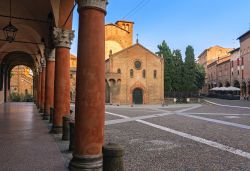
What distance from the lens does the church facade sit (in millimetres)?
41375

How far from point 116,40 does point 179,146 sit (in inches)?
1841

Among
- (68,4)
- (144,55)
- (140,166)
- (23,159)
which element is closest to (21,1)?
(68,4)

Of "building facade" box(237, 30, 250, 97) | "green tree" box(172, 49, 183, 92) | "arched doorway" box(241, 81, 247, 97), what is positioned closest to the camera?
"green tree" box(172, 49, 183, 92)

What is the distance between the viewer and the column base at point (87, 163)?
4.65 meters

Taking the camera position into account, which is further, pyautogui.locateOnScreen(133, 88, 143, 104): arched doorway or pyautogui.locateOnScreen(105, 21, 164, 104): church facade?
pyautogui.locateOnScreen(133, 88, 143, 104): arched doorway

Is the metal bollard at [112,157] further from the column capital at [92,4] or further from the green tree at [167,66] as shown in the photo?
the green tree at [167,66]

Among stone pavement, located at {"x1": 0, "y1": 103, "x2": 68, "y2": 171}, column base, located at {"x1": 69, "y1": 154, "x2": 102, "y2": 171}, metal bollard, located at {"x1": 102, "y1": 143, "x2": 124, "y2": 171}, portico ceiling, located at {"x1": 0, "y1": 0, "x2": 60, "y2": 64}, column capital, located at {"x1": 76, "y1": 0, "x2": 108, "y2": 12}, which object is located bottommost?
stone pavement, located at {"x1": 0, "y1": 103, "x2": 68, "y2": 171}

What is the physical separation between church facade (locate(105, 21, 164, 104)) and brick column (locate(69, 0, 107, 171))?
117ft

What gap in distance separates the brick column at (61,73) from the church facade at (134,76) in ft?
103

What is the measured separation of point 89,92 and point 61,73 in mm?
4366

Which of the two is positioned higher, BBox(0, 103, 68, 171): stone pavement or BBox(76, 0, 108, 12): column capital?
BBox(76, 0, 108, 12): column capital

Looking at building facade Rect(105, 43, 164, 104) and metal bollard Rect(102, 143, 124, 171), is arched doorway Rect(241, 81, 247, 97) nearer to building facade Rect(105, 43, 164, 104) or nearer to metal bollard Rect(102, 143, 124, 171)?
building facade Rect(105, 43, 164, 104)

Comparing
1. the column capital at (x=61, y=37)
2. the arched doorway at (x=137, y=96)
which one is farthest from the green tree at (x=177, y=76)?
the column capital at (x=61, y=37)

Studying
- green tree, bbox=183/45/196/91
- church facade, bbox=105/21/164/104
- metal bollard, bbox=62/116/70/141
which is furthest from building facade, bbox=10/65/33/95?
metal bollard, bbox=62/116/70/141
